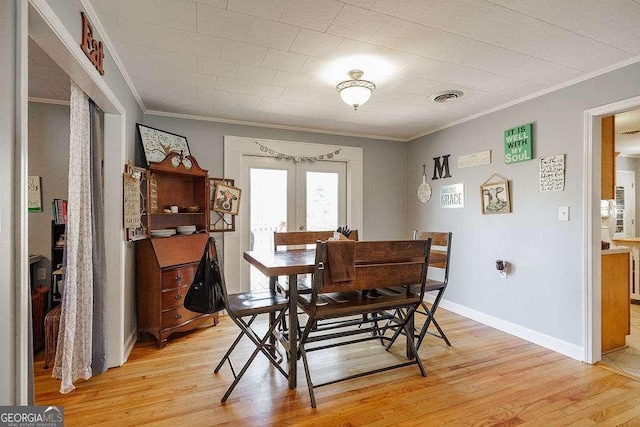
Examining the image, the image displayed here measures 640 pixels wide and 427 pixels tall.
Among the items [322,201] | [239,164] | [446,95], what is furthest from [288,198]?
[446,95]

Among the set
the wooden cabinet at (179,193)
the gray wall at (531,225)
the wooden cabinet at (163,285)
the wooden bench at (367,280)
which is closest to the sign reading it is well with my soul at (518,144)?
the gray wall at (531,225)

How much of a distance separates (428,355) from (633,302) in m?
3.62

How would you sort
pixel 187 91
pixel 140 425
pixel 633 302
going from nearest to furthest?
1. pixel 140 425
2. pixel 187 91
3. pixel 633 302

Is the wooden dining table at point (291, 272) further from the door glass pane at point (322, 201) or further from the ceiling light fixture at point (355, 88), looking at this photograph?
the door glass pane at point (322, 201)

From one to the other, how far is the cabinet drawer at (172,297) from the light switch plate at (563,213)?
11.1ft

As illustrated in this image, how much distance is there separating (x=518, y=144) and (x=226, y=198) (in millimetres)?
3078

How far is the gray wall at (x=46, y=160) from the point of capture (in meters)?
2.97

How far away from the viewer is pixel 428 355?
259cm

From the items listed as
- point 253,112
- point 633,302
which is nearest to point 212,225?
point 253,112

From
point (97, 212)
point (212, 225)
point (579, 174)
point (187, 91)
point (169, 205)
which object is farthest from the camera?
point (212, 225)

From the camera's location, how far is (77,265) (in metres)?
2.07

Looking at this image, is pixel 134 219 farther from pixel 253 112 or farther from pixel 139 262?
pixel 253 112

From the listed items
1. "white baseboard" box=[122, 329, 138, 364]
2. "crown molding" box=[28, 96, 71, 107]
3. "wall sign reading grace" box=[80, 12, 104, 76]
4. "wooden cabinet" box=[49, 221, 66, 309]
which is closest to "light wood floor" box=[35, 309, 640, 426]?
"white baseboard" box=[122, 329, 138, 364]

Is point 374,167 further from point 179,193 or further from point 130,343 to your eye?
point 130,343
